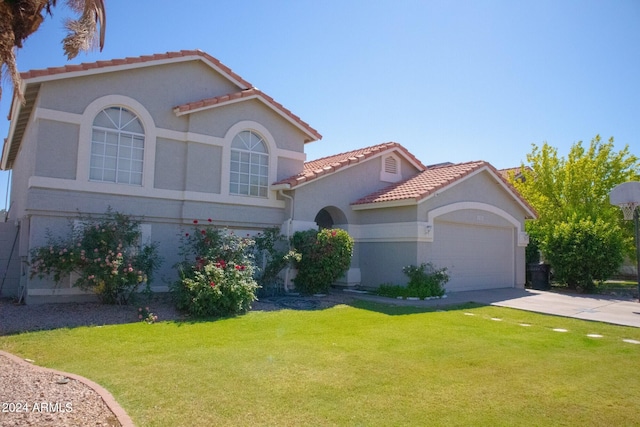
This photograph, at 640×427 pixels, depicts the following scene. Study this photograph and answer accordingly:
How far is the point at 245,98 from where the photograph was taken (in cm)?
1580

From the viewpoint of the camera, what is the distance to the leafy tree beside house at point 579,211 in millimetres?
19234

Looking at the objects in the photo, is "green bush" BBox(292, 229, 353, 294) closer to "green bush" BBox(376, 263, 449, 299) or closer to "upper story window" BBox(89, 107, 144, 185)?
"green bush" BBox(376, 263, 449, 299)

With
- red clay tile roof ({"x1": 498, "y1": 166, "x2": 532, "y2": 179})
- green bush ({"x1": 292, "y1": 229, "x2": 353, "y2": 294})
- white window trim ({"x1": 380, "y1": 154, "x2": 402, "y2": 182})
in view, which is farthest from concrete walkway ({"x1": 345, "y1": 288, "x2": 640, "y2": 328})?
red clay tile roof ({"x1": 498, "y1": 166, "x2": 532, "y2": 179})

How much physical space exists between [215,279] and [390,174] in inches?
400

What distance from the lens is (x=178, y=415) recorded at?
5.03 m

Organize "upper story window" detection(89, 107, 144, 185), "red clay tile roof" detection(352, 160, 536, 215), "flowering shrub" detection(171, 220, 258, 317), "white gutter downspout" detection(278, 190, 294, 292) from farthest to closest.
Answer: "red clay tile roof" detection(352, 160, 536, 215) < "white gutter downspout" detection(278, 190, 294, 292) < "upper story window" detection(89, 107, 144, 185) < "flowering shrub" detection(171, 220, 258, 317)

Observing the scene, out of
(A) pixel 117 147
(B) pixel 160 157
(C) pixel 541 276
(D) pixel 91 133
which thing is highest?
(D) pixel 91 133

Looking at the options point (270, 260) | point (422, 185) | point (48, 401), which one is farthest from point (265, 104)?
point (48, 401)

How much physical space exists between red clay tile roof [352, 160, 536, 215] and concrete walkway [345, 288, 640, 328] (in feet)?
11.7

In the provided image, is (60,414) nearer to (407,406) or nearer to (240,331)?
(407,406)

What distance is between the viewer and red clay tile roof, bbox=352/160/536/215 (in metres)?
16.2

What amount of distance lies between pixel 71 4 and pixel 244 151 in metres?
8.04

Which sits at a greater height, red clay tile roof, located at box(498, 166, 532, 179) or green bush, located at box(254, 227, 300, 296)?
red clay tile roof, located at box(498, 166, 532, 179)

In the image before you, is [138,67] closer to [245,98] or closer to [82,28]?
[245,98]
